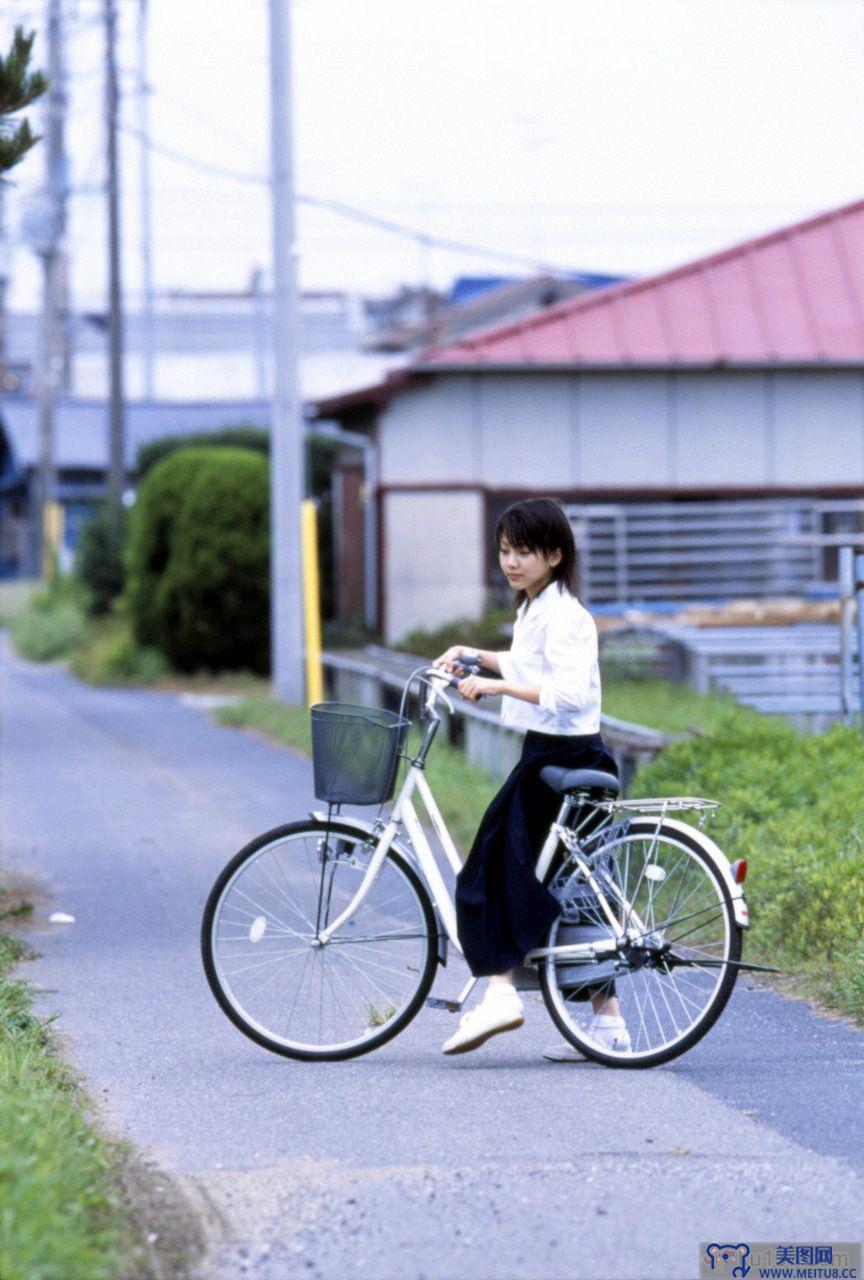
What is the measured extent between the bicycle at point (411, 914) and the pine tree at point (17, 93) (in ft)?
11.1

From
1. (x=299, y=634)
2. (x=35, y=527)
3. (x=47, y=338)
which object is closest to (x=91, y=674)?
(x=299, y=634)

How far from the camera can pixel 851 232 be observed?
23.1 meters

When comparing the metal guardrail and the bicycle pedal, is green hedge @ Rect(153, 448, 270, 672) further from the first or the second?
the bicycle pedal

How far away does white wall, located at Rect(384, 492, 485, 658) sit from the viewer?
21.4 metres

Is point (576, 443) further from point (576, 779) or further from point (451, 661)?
point (576, 779)

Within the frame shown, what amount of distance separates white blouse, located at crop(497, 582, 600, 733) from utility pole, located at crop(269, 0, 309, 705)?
1287 centimetres

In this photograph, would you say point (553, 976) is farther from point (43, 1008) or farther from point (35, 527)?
point (35, 527)

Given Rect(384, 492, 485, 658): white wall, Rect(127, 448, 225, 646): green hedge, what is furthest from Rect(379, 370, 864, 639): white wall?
Rect(127, 448, 225, 646): green hedge

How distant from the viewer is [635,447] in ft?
71.6

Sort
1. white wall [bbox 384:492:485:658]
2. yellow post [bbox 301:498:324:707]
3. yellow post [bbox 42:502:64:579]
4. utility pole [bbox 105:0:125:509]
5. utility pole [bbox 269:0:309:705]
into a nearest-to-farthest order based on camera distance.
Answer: yellow post [bbox 301:498:324:707], utility pole [bbox 269:0:309:705], white wall [bbox 384:492:485:658], utility pole [bbox 105:0:125:509], yellow post [bbox 42:502:64:579]

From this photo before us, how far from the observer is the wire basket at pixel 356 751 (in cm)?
568

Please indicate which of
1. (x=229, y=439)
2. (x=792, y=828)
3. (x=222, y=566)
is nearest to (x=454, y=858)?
(x=792, y=828)

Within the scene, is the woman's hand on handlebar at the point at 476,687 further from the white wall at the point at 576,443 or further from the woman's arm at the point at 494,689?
the white wall at the point at 576,443

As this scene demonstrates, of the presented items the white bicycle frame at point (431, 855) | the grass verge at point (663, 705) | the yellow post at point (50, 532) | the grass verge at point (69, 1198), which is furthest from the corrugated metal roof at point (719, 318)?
the yellow post at point (50, 532)
